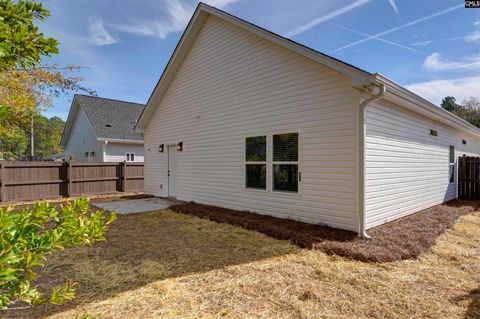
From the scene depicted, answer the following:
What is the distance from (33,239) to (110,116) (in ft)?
66.6

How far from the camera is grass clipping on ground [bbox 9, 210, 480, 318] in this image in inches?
120

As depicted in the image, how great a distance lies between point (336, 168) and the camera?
5941 mm

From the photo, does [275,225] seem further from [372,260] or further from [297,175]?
[372,260]

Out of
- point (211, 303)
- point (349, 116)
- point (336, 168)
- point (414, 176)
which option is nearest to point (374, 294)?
point (211, 303)

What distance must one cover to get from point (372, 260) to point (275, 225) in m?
2.27

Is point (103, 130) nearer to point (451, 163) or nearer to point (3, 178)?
point (3, 178)

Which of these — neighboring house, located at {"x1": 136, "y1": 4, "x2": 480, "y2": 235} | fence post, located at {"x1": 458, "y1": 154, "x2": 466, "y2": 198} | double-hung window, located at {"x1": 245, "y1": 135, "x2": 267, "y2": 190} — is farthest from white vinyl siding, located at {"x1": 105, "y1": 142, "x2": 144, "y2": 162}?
fence post, located at {"x1": 458, "y1": 154, "x2": 466, "y2": 198}

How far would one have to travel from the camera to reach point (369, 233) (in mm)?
5637

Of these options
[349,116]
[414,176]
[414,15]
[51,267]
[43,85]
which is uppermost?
→ [414,15]

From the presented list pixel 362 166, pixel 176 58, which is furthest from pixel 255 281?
pixel 176 58

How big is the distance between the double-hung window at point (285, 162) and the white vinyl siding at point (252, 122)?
161 mm

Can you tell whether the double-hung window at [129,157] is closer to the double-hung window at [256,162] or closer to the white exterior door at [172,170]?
the white exterior door at [172,170]

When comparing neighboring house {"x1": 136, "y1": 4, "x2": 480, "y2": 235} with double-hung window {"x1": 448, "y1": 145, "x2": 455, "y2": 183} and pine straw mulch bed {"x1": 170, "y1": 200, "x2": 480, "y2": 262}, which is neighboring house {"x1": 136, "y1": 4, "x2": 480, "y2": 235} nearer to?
double-hung window {"x1": 448, "y1": 145, "x2": 455, "y2": 183}

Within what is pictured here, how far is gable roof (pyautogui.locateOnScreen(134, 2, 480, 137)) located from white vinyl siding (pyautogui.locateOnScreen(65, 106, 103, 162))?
7521 mm
